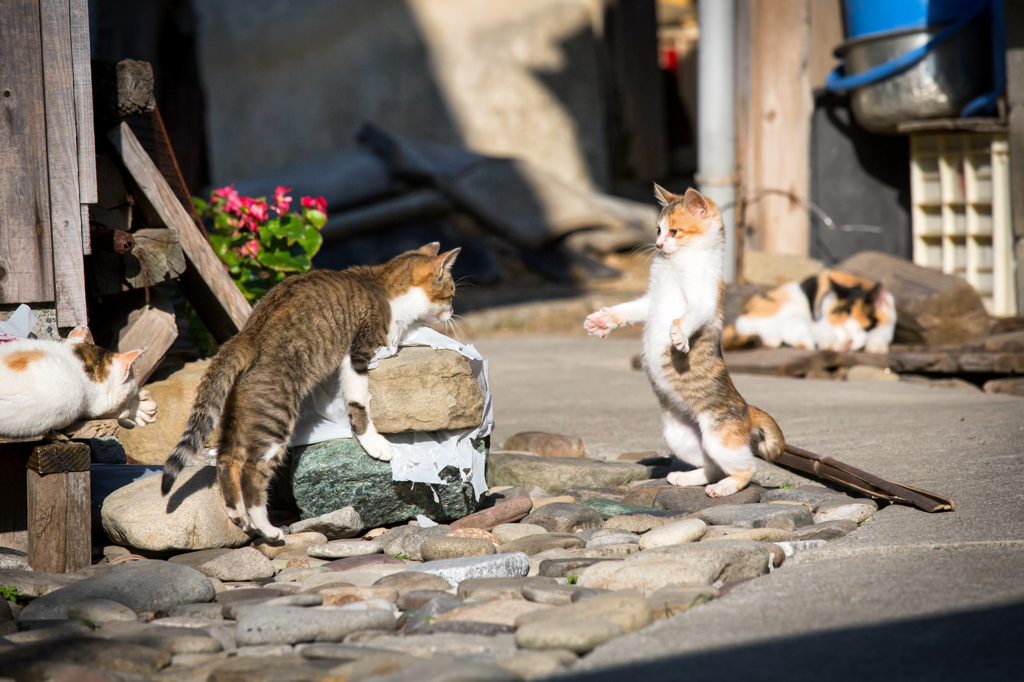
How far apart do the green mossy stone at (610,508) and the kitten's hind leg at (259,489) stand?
50.8 inches

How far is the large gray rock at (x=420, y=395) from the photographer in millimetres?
3760

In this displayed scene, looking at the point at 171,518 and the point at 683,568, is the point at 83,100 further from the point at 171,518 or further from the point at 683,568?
the point at 683,568

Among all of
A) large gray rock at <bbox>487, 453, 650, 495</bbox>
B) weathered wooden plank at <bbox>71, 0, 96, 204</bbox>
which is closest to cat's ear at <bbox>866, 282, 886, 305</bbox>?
large gray rock at <bbox>487, 453, 650, 495</bbox>

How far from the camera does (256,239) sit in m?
5.28

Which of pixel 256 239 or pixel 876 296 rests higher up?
pixel 256 239

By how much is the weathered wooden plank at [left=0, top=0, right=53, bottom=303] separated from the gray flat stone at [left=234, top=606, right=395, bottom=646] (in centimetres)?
194

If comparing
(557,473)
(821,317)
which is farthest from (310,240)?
(821,317)

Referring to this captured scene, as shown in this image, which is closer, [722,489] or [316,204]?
[722,489]

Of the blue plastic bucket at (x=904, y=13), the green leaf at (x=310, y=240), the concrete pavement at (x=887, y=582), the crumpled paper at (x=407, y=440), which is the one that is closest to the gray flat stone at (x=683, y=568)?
the concrete pavement at (x=887, y=582)

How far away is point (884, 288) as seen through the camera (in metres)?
7.59

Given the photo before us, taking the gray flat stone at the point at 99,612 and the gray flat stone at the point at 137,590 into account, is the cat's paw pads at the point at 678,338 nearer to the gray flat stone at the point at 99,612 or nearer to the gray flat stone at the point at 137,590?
the gray flat stone at the point at 137,590

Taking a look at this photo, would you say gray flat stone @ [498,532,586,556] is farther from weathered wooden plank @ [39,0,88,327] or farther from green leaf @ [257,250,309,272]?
green leaf @ [257,250,309,272]

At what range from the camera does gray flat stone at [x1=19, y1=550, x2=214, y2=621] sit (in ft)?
9.13

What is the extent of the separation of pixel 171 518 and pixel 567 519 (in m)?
1.48
